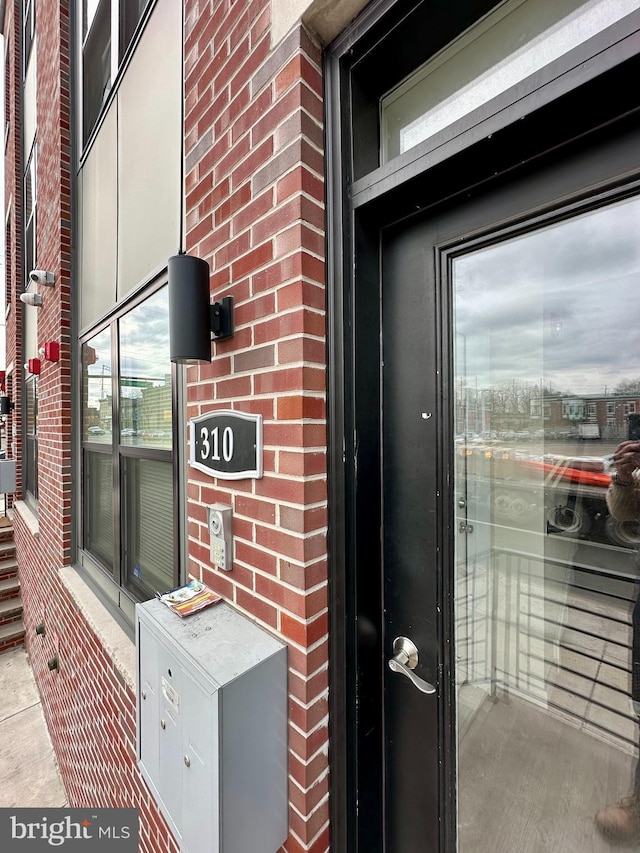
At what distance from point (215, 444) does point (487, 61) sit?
1.32 m

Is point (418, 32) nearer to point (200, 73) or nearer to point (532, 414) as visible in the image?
point (200, 73)

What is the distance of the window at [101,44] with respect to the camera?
2.38 m

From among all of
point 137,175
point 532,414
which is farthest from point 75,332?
point 532,414

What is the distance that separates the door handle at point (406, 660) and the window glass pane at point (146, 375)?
54.5 inches

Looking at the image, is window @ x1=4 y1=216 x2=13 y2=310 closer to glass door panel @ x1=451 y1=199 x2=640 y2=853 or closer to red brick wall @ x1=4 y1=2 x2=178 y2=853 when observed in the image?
red brick wall @ x1=4 y1=2 x2=178 y2=853

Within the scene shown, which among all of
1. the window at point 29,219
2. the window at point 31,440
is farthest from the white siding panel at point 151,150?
the window at point 31,440

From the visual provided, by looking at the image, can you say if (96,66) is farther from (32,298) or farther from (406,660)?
(406,660)

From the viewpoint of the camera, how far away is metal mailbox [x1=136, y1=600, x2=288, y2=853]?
998mm

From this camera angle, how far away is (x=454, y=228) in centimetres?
104

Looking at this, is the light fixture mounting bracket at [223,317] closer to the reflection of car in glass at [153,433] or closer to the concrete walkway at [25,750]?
the reflection of car in glass at [153,433]

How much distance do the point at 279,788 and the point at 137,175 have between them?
2837 millimetres

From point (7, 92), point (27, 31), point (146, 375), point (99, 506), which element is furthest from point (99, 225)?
point (7, 92)

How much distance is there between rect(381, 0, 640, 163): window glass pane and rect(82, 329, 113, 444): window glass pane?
2.28m

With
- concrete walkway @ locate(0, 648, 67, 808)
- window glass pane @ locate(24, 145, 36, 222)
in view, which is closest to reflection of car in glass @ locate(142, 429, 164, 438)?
concrete walkway @ locate(0, 648, 67, 808)
